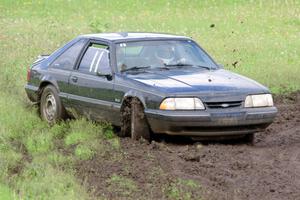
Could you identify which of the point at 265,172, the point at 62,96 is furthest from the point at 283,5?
the point at 265,172

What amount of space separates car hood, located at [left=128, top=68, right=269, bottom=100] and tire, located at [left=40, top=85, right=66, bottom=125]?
1.60 meters

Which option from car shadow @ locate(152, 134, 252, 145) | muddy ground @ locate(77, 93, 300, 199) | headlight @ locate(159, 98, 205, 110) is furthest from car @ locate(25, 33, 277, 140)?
muddy ground @ locate(77, 93, 300, 199)

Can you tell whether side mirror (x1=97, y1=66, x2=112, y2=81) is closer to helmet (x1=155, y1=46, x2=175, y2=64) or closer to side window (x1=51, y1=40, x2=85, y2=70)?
helmet (x1=155, y1=46, x2=175, y2=64)

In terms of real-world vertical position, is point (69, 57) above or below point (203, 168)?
above

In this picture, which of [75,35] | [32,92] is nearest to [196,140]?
[32,92]

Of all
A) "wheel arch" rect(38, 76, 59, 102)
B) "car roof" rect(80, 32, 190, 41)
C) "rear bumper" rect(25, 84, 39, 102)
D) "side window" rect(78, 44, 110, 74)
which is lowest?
"rear bumper" rect(25, 84, 39, 102)

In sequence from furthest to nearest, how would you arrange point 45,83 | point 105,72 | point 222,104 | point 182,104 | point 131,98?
point 45,83, point 105,72, point 131,98, point 222,104, point 182,104

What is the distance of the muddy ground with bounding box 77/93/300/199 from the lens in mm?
8906

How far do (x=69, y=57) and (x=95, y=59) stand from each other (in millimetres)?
720

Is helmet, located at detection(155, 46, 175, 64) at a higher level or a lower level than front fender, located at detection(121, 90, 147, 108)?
higher

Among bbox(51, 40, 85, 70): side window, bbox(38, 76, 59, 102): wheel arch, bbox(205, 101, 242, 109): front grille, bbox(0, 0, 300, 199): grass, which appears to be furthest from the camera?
bbox(38, 76, 59, 102): wheel arch

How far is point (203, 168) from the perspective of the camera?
9812 mm

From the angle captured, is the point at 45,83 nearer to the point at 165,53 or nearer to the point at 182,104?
the point at 165,53

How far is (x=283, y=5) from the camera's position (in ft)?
111
